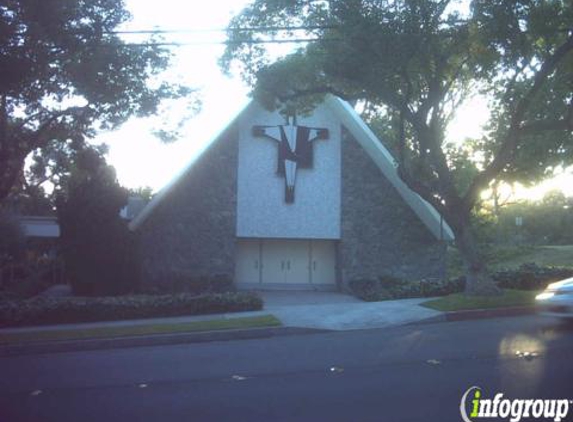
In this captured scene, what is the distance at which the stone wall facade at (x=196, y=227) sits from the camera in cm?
2312

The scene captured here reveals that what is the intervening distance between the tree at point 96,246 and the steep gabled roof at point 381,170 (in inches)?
50.8

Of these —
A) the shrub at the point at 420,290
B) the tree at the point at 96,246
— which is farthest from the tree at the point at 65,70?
the shrub at the point at 420,290

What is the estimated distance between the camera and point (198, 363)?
9703 mm

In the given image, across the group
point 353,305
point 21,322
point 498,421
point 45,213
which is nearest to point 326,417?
point 498,421

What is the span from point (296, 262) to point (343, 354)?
15.1 metres

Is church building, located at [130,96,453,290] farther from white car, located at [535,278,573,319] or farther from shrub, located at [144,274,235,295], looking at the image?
white car, located at [535,278,573,319]

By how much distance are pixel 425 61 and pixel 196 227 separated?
456 inches

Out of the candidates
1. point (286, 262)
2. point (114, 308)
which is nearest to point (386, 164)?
point (286, 262)

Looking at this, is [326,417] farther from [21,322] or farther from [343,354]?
[21,322]

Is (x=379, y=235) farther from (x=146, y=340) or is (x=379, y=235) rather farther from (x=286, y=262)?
(x=146, y=340)

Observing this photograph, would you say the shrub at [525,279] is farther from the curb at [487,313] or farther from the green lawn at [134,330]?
the green lawn at [134,330]

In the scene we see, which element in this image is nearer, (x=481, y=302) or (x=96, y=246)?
(x=481, y=302)

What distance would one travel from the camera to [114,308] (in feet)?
51.9

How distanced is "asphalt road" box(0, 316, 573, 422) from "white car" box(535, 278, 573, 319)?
1.07ft
